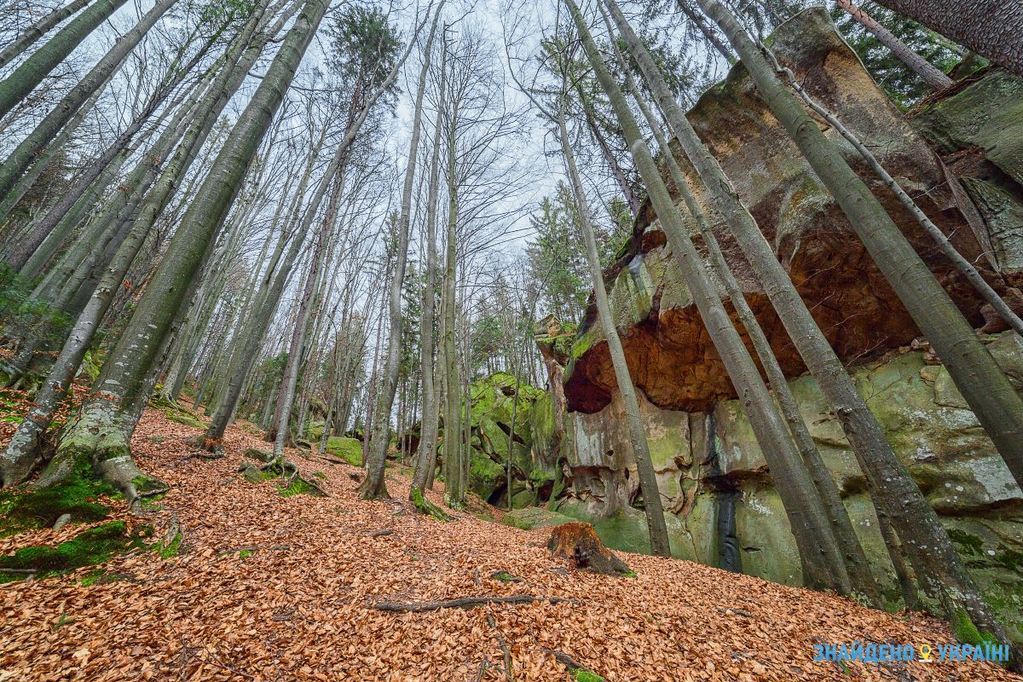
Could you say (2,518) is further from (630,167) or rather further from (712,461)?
(630,167)

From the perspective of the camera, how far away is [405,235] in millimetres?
9711

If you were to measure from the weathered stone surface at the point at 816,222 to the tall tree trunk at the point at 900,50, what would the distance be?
2.54 m

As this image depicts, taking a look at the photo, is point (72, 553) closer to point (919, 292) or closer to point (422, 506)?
point (422, 506)

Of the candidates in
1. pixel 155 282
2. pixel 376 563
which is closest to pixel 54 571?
pixel 376 563

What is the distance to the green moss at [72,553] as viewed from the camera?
260cm

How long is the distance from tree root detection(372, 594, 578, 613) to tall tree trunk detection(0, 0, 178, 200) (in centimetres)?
825

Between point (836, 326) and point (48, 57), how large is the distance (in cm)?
1506

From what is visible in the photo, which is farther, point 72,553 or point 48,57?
point 48,57

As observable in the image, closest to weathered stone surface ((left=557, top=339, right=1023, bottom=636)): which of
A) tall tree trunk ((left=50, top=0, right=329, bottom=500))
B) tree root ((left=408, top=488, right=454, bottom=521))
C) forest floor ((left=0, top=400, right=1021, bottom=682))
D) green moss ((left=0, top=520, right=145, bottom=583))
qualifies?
forest floor ((left=0, top=400, right=1021, bottom=682))

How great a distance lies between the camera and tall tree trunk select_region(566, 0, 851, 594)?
5090 millimetres

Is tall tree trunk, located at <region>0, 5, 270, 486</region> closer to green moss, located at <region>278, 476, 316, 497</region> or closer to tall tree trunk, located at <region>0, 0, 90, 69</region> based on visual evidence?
green moss, located at <region>278, 476, 316, 497</region>

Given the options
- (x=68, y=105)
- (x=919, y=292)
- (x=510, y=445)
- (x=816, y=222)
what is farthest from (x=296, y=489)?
(x=510, y=445)

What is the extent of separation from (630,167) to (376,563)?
14498mm

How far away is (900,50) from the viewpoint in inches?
382
